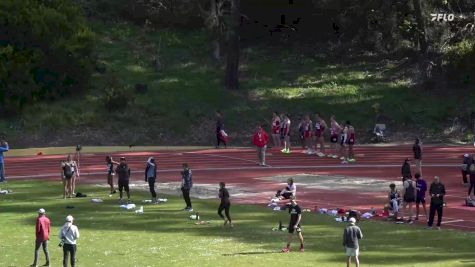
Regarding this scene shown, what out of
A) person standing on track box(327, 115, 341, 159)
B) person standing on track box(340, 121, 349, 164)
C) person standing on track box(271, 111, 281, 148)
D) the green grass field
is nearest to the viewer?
the green grass field

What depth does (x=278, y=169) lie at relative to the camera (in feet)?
151

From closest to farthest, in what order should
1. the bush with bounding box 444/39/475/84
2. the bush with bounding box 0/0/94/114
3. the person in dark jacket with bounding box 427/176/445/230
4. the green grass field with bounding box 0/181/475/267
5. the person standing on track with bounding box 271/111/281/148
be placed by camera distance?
1. the green grass field with bounding box 0/181/475/267
2. the person in dark jacket with bounding box 427/176/445/230
3. the person standing on track with bounding box 271/111/281/148
4. the bush with bounding box 0/0/94/114
5. the bush with bounding box 444/39/475/84

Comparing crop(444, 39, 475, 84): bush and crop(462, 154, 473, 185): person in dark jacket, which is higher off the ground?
crop(444, 39, 475, 84): bush

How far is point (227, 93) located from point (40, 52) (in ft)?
41.3

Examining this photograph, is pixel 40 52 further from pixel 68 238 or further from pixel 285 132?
pixel 68 238

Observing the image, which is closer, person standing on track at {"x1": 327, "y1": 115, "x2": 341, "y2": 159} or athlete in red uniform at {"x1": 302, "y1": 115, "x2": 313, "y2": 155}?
person standing on track at {"x1": 327, "y1": 115, "x2": 341, "y2": 159}

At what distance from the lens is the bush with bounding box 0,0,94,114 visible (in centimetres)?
5988

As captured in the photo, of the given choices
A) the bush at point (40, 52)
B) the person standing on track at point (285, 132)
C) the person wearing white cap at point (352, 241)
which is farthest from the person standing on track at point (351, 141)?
the person wearing white cap at point (352, 241)

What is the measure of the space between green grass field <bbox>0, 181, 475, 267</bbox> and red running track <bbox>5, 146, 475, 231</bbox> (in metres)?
3.89

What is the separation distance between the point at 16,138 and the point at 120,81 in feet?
31.7

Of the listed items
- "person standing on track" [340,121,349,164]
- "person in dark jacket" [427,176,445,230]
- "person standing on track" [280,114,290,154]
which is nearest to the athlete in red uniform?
"person standing on track" [280,114,290,154]

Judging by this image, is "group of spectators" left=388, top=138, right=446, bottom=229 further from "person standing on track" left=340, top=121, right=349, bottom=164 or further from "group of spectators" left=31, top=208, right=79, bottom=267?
"person standing on track" left=340, top=121, right=349, bottom=164

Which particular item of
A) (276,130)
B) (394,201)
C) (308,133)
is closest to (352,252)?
(394,201)

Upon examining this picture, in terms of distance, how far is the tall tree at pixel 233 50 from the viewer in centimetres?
6319
